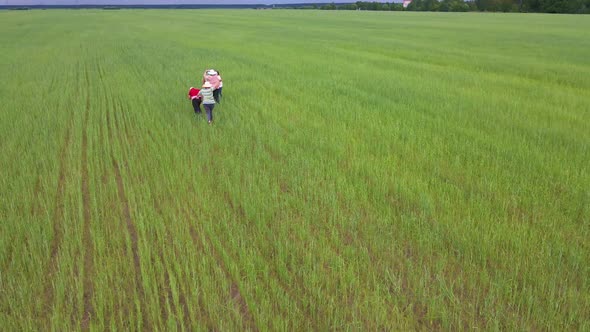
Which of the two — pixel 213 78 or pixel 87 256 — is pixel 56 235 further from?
pixel 213 78

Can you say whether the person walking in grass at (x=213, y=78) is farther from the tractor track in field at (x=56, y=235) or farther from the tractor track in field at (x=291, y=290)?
the tractor track in field at (x=291, y=290)

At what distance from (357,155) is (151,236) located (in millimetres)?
3076

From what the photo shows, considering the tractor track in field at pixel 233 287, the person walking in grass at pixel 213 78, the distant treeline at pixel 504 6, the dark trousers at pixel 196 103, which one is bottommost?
the tractor track in field at pixel 233 287

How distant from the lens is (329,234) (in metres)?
3.35

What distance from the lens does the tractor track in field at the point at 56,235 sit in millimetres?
2602

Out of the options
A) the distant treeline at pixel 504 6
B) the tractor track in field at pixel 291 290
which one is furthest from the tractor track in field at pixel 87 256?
the distant treeline at pixel 504 6

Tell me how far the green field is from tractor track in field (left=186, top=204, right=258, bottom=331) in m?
0.01

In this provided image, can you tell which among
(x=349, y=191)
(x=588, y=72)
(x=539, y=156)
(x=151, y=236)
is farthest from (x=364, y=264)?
(x=588, y=72)

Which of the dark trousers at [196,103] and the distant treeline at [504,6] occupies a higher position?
the distant treeline at [504,6]

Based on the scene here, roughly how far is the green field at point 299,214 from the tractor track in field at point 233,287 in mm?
14

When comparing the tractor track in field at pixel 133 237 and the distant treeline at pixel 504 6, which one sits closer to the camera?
the tractor track in field at pixel 133 237

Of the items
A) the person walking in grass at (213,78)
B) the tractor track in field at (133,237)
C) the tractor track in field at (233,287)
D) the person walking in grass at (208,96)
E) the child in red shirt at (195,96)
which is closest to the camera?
the tractor track in field at (233,287)

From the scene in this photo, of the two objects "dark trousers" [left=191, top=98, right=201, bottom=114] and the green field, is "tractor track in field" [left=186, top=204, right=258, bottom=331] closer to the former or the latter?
the green field

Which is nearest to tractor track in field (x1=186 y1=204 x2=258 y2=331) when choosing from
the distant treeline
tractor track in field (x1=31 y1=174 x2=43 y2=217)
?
tractor track in field (x1=31 y1=174 x2=43 y2=217)
